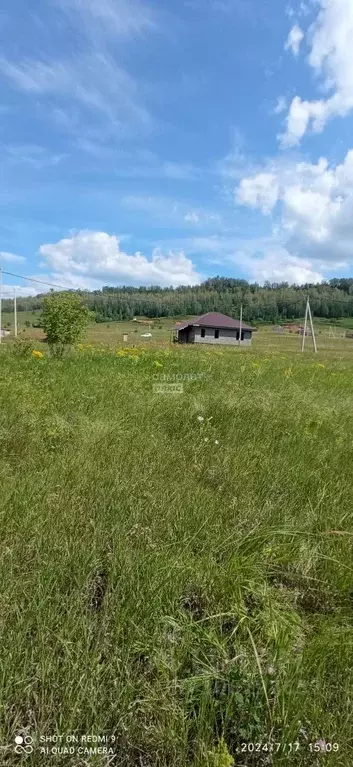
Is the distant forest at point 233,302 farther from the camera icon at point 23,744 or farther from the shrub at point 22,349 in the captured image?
the camera icon at point 23,744

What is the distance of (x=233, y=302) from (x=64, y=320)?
10559 centimetres

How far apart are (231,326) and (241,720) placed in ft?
222

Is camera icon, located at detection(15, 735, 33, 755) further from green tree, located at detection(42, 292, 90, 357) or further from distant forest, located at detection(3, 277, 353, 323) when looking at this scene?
distant forest, located at detection(3, 277, 353, 323)

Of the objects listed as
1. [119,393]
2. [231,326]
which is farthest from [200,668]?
[231,326]

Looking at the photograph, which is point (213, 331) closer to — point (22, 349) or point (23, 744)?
point (22, 349)

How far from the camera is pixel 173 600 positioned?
5.78ft

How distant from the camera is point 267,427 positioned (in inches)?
184

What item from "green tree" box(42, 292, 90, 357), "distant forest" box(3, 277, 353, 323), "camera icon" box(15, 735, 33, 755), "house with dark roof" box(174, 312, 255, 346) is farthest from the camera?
"distant forest" box(3, 277, 353, 323)

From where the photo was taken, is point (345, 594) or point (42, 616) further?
point (345, 594)

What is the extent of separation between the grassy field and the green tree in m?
11.1

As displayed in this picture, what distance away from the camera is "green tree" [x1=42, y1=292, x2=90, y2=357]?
14461 millimetres

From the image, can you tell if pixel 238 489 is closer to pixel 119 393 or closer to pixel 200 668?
pixel 200 668

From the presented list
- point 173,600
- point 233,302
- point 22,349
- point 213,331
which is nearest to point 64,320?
point 22,349

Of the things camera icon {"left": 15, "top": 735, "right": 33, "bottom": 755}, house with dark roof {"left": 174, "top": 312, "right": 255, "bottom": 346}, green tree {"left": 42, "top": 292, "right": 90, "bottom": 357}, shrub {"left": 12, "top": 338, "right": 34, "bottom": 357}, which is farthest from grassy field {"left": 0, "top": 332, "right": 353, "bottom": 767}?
house with dark roof {"left": 174, "top": 312, "right": 255, "bottom": 346}
